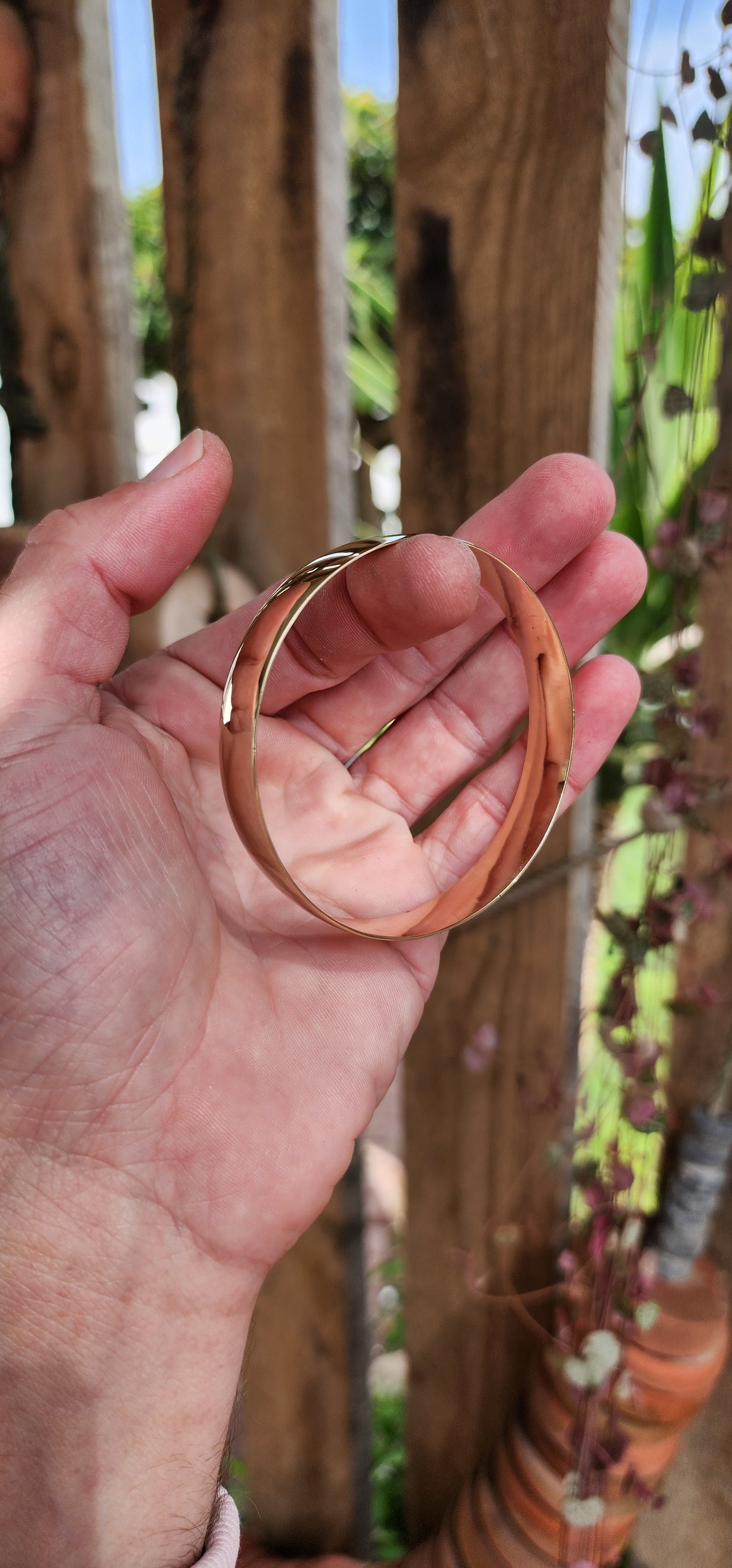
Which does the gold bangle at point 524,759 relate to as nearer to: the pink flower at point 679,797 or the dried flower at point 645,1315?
the pink flower at point 679,797

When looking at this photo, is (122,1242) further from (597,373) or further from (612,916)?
(597,373)

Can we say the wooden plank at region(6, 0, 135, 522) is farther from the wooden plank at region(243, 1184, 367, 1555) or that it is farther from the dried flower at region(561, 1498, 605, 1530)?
the dried flower at region(561, 1498, 605, 1530)

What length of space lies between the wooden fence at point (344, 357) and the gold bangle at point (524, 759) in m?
0.12

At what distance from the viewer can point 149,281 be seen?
2.47 meters

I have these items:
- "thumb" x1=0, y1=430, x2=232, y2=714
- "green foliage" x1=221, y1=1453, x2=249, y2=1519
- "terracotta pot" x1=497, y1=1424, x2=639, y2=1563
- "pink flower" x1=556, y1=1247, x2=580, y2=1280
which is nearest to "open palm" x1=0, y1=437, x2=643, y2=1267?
"thumb" x1=0, y1=430, x2=232, y2=714

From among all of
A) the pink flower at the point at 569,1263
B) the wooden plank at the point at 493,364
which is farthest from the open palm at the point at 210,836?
the pink flower at the point at 569,1263

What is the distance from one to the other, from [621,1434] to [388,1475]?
61 centimetres

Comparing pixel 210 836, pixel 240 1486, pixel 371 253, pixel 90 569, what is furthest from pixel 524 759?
pixel 371 253

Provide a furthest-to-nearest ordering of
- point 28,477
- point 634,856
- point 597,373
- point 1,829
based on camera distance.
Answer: point 634,856
point 28,477
point 597,373
point 1,829

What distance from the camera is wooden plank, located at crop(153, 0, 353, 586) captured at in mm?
845

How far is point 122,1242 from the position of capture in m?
0.65

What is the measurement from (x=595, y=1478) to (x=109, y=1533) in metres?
0.43

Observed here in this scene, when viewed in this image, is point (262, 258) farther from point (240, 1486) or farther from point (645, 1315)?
point (240, 1486)

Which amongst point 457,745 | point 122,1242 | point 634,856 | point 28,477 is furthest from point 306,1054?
point 634,856
